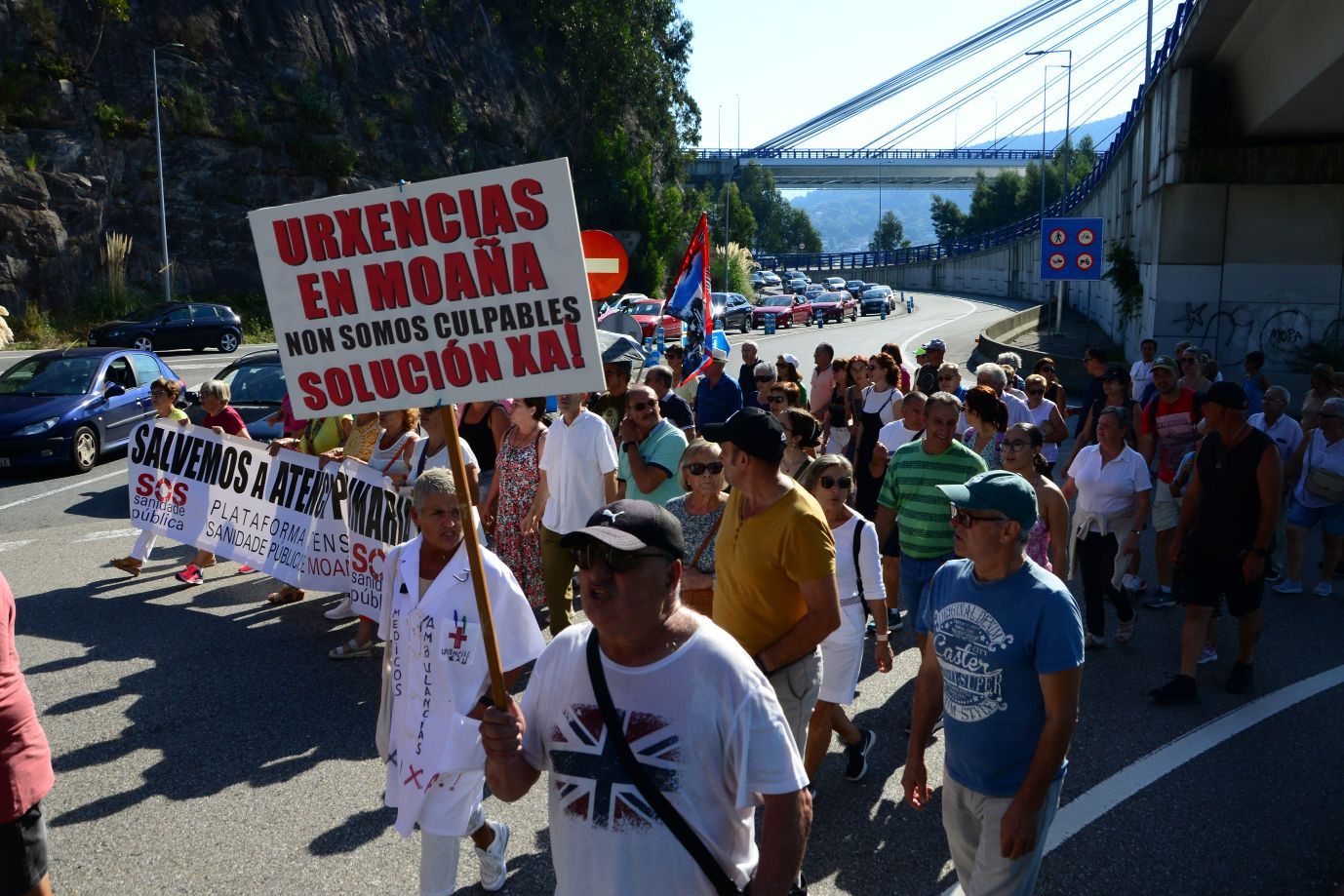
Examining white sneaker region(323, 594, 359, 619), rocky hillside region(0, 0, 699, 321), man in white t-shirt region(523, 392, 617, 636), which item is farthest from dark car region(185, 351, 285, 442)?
rocky hillside region(0, 0, 699, 321)

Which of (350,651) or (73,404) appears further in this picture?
(73,404)

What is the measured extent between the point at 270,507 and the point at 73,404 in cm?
795

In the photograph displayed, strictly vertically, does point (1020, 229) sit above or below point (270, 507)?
below

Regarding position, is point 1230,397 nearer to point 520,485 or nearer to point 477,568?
point 520,485

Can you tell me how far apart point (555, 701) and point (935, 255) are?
93.3 m

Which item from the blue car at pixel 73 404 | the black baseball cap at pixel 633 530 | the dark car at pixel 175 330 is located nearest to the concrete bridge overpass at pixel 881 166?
the dark car at pixel 175 330

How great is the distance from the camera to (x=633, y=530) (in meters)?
2.64

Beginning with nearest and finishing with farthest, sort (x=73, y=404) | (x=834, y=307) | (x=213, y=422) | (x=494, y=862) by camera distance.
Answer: (x=494, y=862) → (x=213, y=422) → (x=73, y=404) → (x=834, y=307)

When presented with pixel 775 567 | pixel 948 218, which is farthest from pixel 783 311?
pixel 948 218

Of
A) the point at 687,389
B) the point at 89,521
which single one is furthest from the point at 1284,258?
the point at 89,521

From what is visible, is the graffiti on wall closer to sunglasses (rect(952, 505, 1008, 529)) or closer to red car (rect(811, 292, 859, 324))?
sunglasses (rect(952, 505, 1008, 529))

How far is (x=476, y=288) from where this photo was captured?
311cm

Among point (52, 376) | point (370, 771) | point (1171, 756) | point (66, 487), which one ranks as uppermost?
point (52, 376)

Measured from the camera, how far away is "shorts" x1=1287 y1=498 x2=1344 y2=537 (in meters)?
8.86
